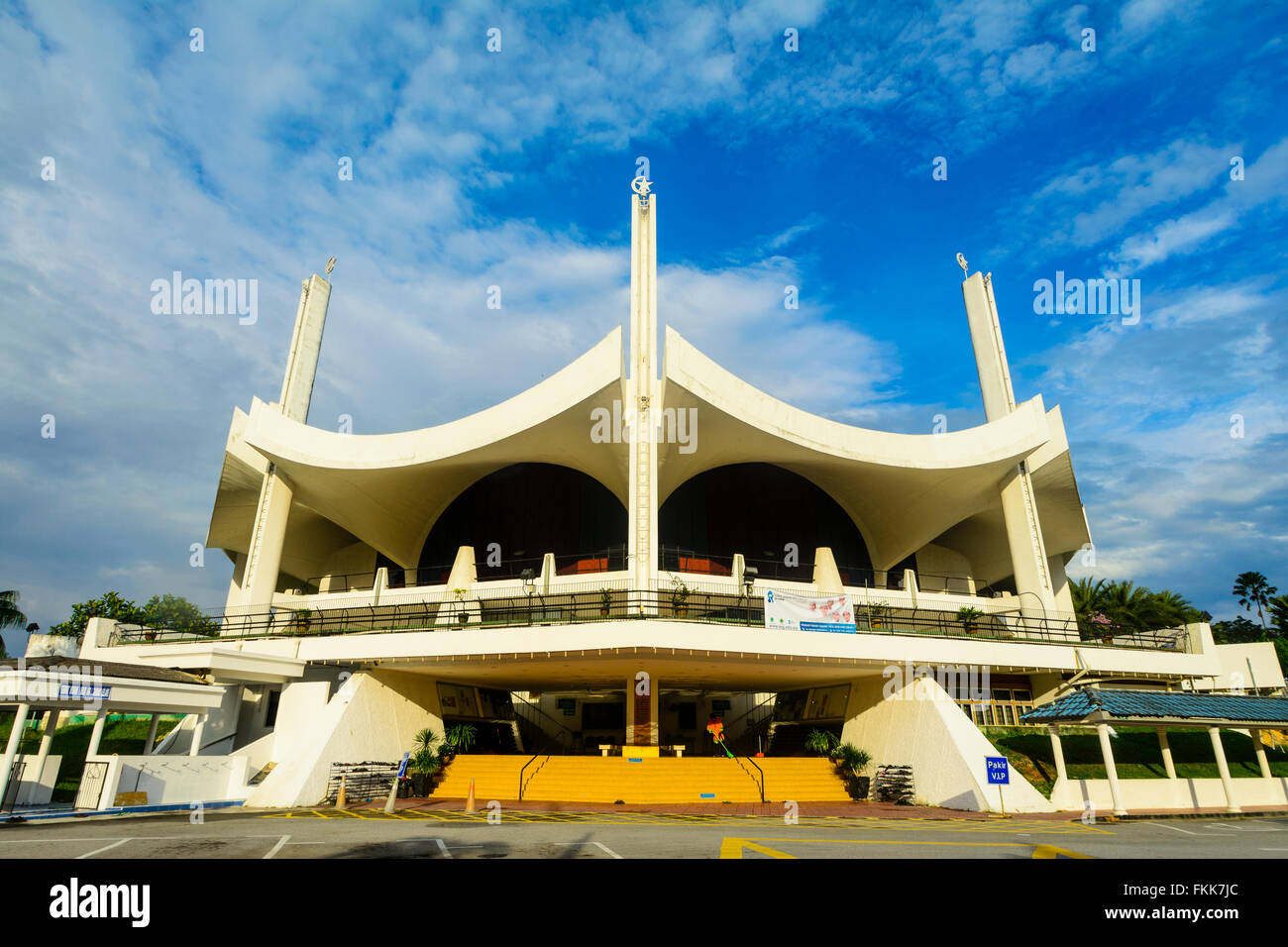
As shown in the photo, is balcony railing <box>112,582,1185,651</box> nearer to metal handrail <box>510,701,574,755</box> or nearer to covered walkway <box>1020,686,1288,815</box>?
covered walkway <box>1020,686,1288,815</box>

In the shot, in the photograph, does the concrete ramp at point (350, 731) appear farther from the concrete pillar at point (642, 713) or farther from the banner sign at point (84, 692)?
the concrete pillar at point (642, 713)

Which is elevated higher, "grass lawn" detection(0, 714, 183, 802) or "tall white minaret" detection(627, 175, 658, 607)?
"tall white minaret" detection(627, 175, 658, 607)

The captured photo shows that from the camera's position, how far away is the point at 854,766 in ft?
67.2

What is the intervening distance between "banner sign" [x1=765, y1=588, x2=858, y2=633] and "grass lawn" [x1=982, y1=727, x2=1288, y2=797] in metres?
5.38

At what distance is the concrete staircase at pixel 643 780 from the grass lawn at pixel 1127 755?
15.9 ft

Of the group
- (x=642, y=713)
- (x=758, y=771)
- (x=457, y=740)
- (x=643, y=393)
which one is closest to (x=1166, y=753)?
(x=758, y=771)

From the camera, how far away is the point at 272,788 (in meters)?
17.7

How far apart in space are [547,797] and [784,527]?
1585cm

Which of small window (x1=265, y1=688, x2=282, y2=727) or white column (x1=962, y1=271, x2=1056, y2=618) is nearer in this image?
small window (x1=265, y1=688, x2=282, y2=727)

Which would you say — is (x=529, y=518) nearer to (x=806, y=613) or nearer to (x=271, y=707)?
(x=271, y=707)

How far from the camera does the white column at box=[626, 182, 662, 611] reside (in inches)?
828

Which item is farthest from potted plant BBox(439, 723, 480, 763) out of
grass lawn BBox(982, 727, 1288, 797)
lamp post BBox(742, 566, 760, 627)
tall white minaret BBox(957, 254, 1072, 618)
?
tall white minaret BBox(957, 254, 1072, 618)
